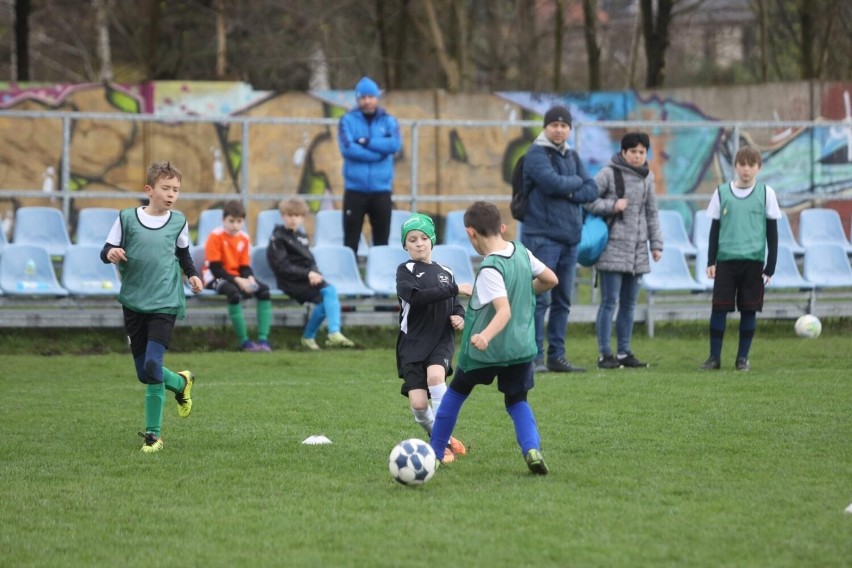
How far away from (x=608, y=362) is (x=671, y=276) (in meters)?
3.21

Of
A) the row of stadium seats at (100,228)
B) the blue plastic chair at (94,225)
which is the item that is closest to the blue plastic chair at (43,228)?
the row of stadium seats at (100,228)

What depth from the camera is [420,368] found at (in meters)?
7.39

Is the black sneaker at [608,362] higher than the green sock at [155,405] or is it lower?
lower

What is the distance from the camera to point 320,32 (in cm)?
3105

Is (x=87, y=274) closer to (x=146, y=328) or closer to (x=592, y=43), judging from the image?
(x=146, y=328)

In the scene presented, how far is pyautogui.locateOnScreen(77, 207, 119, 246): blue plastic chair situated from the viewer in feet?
49.0

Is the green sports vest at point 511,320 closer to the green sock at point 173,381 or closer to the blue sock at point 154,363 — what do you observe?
the blue sock at point 154,363

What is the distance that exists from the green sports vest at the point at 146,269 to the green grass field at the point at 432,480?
902 mm

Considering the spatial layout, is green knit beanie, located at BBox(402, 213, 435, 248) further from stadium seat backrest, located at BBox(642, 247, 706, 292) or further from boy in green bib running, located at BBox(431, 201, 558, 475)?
stadium seat backrest, located at BBox(642, 247, 706, 292)

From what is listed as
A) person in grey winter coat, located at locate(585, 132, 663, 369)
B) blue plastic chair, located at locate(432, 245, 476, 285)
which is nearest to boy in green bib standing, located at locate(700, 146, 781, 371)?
person in grey winter coat, located at locate(585, 132, 663, 369)

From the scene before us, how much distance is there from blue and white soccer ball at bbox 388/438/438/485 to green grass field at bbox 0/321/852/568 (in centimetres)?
11

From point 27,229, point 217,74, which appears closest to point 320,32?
point 217,74

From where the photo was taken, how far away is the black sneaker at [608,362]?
11805mm

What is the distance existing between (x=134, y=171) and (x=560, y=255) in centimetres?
1065
